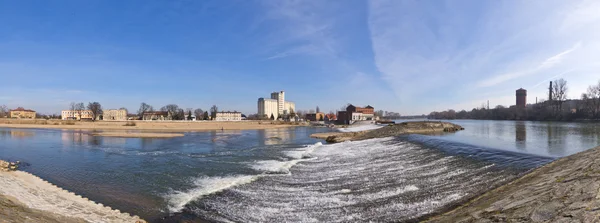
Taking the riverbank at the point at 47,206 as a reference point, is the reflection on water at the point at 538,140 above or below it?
above

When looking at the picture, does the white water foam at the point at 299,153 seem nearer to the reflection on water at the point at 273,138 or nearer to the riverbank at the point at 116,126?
the reflection on water at the point at 273,138

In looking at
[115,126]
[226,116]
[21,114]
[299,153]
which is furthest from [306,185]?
[21,114]

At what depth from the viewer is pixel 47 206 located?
28.8 ft

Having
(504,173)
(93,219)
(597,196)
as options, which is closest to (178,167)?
(93,219)

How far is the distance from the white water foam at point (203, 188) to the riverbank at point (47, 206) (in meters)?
1.72

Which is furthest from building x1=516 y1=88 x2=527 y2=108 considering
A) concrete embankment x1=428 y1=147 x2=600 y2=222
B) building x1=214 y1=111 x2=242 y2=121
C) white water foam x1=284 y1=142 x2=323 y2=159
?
concrete embankment x1=428 y1=147 x2=600 y2=222

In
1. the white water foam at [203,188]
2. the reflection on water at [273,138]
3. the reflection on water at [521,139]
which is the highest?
the reflection on water at [521,139]

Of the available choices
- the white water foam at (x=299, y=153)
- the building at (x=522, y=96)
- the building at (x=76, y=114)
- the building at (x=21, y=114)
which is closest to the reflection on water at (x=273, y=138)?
the white water foam at (x=299, y=153)

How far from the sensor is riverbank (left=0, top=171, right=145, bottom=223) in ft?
23.1

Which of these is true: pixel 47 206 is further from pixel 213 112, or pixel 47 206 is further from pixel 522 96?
pixel 522 96

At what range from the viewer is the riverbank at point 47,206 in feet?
23.1

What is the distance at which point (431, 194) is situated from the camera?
861cm

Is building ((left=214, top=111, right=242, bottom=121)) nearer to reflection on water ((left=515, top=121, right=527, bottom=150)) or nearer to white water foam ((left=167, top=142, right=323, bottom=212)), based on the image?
reflection on water ((left=515, top=121, right=527, bottom=150))

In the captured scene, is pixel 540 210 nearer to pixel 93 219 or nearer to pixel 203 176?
pixel 93 219
